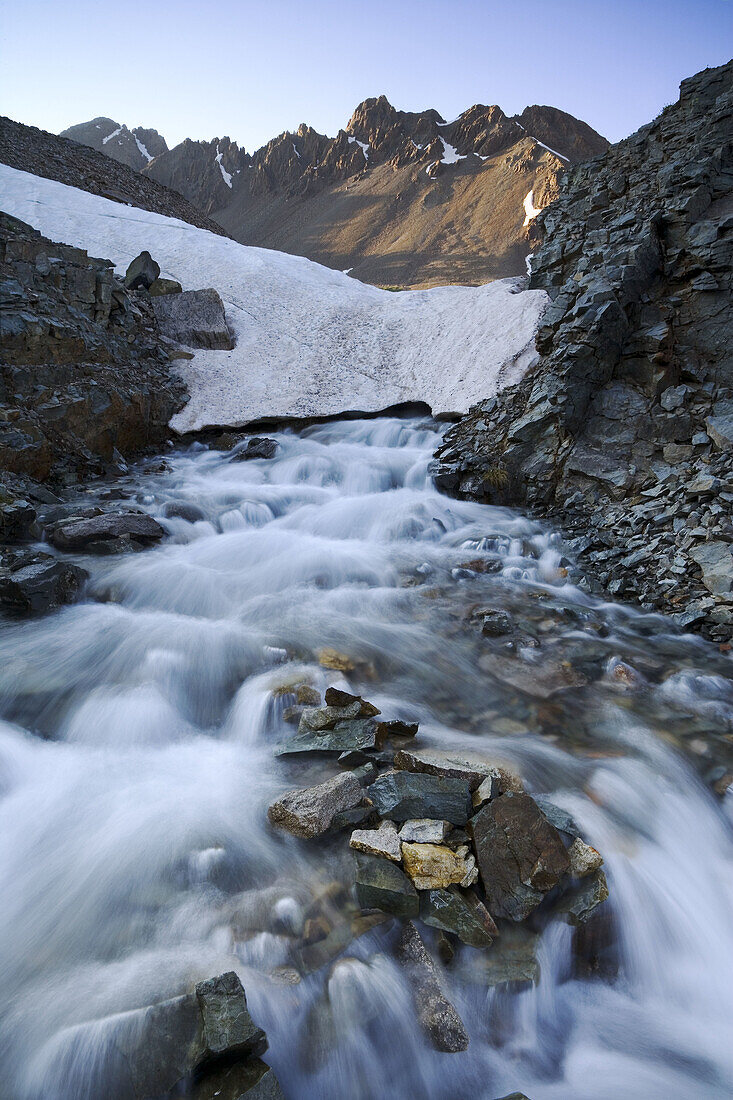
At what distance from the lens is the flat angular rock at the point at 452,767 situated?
290 centimetres

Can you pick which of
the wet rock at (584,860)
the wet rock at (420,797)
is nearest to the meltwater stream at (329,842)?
the wet rock at (584,860)

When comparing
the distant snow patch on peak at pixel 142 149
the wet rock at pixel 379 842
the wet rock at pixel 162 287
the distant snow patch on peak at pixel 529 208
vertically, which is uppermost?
the distant snow patch on peak at pixel 142 149

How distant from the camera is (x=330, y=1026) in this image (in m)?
2.05

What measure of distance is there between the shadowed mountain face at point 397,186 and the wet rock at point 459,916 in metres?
42.2

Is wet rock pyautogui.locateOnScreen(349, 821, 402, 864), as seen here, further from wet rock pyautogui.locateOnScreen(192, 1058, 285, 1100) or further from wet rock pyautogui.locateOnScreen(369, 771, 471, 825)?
wet rock pyautogui.locateOnScreen(192, 1058, 285, 1100)

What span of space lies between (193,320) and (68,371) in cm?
480

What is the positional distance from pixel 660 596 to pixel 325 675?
344cm

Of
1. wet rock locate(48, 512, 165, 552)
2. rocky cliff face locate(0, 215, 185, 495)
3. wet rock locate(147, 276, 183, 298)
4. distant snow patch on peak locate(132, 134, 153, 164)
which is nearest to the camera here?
wet rock locate(48, 512, 165, 552)

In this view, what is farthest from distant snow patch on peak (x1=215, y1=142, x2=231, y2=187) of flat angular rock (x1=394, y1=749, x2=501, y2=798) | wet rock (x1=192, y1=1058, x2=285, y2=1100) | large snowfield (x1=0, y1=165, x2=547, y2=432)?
wet rock (x1=192, y1=1058, x2=285, y2=1100)

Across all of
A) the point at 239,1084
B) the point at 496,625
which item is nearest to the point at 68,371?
the point at 496,625

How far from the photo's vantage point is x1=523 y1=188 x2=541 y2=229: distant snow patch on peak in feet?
147

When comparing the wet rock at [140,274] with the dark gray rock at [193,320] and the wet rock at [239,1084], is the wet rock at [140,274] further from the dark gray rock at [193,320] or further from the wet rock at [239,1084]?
the wet rock at [239,1084]

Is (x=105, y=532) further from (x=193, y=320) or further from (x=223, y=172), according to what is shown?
(x=223, y=172)

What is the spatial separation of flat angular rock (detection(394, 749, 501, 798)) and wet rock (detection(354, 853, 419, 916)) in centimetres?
57
